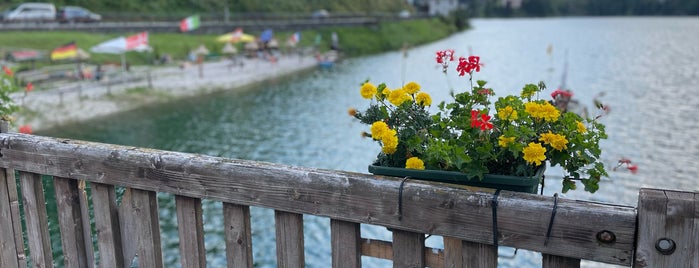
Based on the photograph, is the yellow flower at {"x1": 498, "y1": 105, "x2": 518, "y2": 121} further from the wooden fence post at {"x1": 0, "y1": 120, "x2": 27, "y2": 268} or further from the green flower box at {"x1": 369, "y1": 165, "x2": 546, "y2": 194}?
the wooden fence post at {"x1": 0, "y1": 120, "x2": 27, "y2": 268}

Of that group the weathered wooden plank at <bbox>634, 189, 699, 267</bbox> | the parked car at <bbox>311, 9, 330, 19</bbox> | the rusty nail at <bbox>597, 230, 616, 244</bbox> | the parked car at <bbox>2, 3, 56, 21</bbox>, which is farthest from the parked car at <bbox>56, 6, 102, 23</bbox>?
Answer: the weathered wooden plank at <bbox>634, 189, 699, 267</bbox>

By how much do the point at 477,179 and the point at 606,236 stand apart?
644 millimetres

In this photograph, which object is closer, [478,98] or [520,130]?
[520,130]

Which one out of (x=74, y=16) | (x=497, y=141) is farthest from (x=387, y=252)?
(x=74, y=16)

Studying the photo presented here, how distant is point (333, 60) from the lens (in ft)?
206

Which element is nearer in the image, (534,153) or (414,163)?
(534,153)

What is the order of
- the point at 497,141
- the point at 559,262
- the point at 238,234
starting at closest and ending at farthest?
the point at 559,262 → the point at 497,141 → the point at 238,234

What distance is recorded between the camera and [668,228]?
2.26 metres

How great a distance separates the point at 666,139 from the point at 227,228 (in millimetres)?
29729

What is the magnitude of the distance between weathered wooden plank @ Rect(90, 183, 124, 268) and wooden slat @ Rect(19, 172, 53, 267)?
1.93ft

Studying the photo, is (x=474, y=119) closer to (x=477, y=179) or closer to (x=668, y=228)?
(x=477, y=179)

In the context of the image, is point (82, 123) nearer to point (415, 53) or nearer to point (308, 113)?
point (308, 113)

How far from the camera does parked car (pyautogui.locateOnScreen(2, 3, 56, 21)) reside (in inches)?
1980

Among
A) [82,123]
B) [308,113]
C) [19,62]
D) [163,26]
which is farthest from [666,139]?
[163,26]
